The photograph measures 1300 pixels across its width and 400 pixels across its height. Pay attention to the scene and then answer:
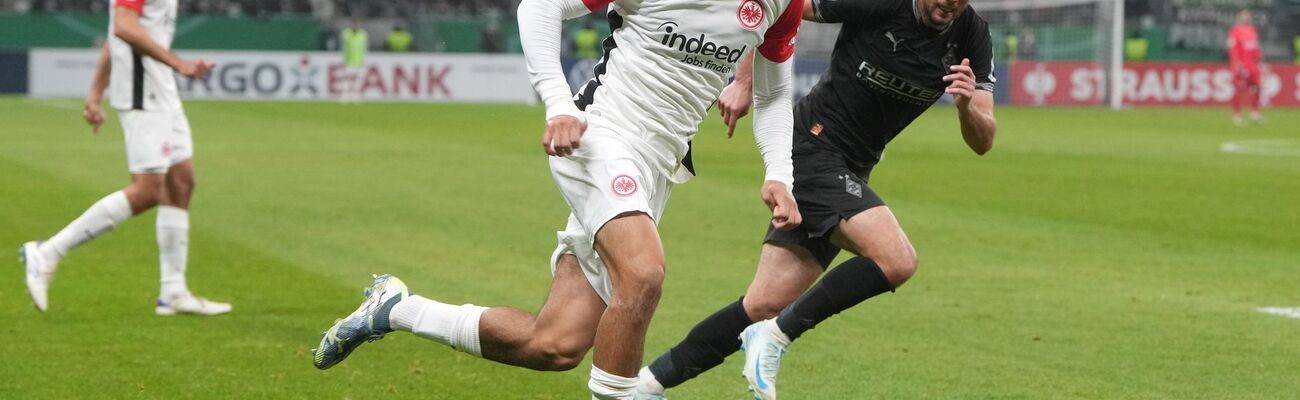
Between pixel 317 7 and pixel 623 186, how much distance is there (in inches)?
1532

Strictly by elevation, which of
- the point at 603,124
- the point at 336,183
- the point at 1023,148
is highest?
the point at 603,124

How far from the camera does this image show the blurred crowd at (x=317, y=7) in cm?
4041

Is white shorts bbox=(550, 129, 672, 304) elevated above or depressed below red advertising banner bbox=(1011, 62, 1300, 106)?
above

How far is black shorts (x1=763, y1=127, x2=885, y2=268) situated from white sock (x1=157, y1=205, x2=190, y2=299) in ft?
11.4

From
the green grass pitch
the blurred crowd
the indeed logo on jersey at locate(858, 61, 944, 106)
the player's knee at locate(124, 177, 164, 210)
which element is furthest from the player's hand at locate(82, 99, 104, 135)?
the blurred crowd

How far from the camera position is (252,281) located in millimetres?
9742

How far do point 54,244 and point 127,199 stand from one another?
1.32 feet

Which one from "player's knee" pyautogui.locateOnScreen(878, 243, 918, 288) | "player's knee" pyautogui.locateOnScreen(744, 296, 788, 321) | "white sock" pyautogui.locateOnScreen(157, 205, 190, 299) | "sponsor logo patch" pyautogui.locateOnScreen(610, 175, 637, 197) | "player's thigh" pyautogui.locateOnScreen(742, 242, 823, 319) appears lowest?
"white sock" pyautogui.locateOnScreen(157, 205, 190, 299)

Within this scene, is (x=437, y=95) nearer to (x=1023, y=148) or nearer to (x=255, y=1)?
(x=255, y=1)

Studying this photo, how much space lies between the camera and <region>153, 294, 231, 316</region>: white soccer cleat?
8406 millimetres

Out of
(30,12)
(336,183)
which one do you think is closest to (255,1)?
(30,12)

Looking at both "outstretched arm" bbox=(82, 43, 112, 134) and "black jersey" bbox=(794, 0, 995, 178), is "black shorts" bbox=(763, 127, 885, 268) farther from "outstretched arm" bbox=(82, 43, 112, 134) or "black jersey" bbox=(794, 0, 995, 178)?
"outstretched arm" bbox=(82, 43, 112, 134)

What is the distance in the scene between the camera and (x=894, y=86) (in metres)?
6.45

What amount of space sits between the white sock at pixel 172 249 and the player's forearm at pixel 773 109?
→ 3.88 metres
